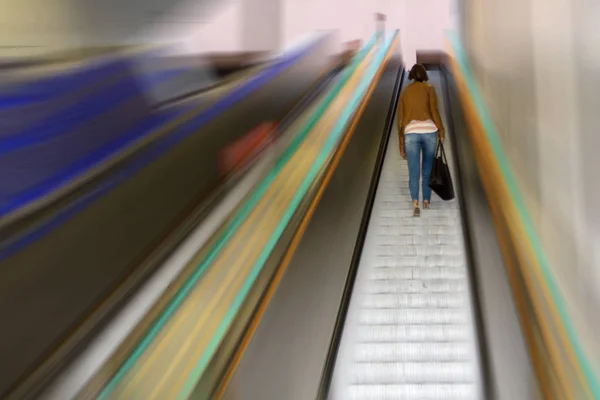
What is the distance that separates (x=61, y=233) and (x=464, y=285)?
2.22 m

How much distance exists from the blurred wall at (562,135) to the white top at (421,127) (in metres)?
0.74

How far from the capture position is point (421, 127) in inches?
189

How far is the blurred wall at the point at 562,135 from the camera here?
2.47 m

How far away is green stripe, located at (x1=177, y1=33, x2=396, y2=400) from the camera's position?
219cm

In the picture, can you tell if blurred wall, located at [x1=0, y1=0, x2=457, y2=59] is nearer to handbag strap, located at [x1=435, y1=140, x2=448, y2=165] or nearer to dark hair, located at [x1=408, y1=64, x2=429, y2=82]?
dark hair, located at [x1=408, y1=64, x2=429, y2=82]

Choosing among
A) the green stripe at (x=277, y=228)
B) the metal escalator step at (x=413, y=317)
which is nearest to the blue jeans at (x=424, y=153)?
the green stripe at (x=277, y=228)

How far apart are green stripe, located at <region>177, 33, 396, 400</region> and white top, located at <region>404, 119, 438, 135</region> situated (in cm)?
57

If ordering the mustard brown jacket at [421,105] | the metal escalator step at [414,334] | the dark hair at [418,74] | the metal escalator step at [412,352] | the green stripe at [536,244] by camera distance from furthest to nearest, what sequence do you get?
the dark hair at [418,74] < the mustard brown jacket at [421,105] < the metal escalator step at [414,334] < the metal escalator step at [412,352] < the green stripe at [536,244]

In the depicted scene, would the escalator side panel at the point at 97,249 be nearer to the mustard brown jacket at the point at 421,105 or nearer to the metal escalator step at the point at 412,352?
the metal escalator step at the point at 412,352

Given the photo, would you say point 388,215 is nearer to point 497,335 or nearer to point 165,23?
point 497,335

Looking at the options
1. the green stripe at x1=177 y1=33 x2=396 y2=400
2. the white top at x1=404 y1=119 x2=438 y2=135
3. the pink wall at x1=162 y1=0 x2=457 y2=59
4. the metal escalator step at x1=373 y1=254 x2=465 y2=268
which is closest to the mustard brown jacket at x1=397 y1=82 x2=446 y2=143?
the white top at x1=404 y1=119 x2=438 y2=135

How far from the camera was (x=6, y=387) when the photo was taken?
2193 millimetres

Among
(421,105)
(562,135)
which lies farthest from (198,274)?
(421,105)

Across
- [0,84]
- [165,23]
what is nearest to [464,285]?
[0,84]
